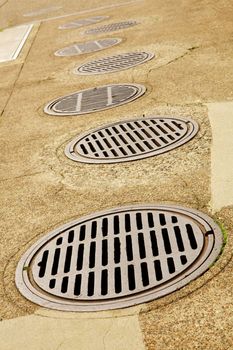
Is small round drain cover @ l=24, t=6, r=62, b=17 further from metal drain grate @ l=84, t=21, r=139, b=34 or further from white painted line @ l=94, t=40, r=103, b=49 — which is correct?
white painted line @ l=94, t=40, r=103, b=49

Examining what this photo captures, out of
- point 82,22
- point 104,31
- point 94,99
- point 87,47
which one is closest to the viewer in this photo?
point 94,99

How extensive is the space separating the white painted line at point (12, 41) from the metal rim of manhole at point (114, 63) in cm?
220

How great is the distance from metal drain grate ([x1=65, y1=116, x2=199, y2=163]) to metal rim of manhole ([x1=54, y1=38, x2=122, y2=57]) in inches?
148

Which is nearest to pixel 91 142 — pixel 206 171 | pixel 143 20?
pixel 206 171

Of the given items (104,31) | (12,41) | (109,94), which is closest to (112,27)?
(104,31)

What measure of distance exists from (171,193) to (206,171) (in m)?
0.38

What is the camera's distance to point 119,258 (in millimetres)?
2916

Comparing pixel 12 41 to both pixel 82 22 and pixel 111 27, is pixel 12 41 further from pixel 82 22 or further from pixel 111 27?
pixel 111 27

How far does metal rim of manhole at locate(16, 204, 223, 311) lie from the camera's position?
2676 millimetres

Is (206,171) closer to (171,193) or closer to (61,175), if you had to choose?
(171,193)

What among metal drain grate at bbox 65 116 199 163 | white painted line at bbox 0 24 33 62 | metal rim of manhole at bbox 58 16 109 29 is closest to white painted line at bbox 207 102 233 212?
metal drain grate at bbox 65 116 199 163

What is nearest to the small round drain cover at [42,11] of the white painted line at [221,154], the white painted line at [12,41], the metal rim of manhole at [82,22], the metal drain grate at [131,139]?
the white painted line at [12,41]

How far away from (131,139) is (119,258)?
1.75 metres

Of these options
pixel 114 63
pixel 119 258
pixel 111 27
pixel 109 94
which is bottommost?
pixel 111 27
